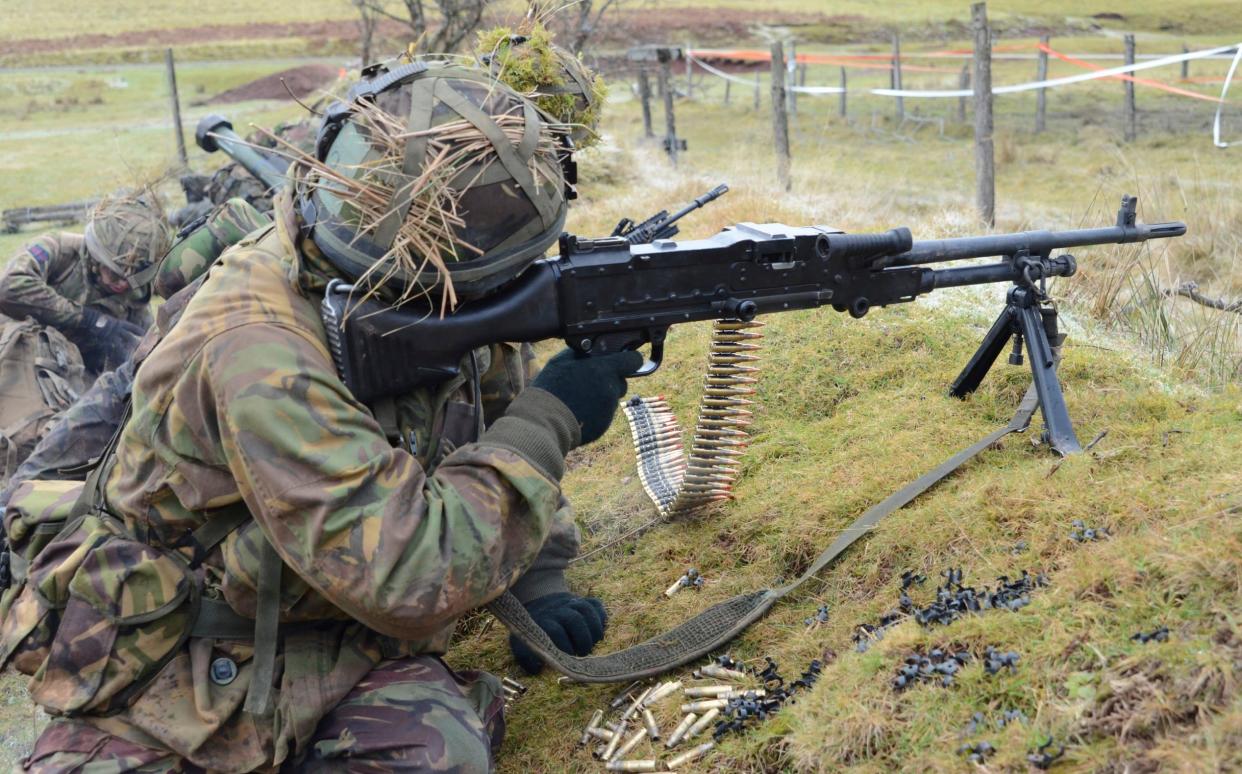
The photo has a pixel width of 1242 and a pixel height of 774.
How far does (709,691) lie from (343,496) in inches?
62.4

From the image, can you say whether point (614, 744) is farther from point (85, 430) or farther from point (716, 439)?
point (85, 430)

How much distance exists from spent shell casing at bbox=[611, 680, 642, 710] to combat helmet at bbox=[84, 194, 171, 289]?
6982 mm

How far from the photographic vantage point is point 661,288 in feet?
12.8

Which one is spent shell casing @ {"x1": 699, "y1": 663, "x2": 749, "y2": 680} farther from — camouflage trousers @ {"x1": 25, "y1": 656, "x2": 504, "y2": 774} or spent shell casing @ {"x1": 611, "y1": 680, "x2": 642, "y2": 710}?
camouflage trousers @ {"x1": 25, "y1": 656, "x2": 504, "y2": 774}

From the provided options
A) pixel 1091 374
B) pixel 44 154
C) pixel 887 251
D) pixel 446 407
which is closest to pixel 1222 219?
pixel 1091 374

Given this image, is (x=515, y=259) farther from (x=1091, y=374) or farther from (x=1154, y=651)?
(x=1091, y=374)

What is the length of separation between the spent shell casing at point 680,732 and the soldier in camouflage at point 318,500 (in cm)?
64

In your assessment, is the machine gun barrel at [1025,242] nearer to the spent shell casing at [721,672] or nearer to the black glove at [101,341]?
the spent shell casing at [721,672]

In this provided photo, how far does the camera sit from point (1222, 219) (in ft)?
35.2

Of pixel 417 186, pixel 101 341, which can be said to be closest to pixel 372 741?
pixel 417 186

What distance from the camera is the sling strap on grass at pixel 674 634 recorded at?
4.07 m

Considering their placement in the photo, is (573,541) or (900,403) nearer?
(573,541)

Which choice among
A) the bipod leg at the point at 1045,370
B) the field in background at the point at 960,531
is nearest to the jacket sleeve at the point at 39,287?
the field in background at the point at 960,531

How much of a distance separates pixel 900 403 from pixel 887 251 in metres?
1.49
